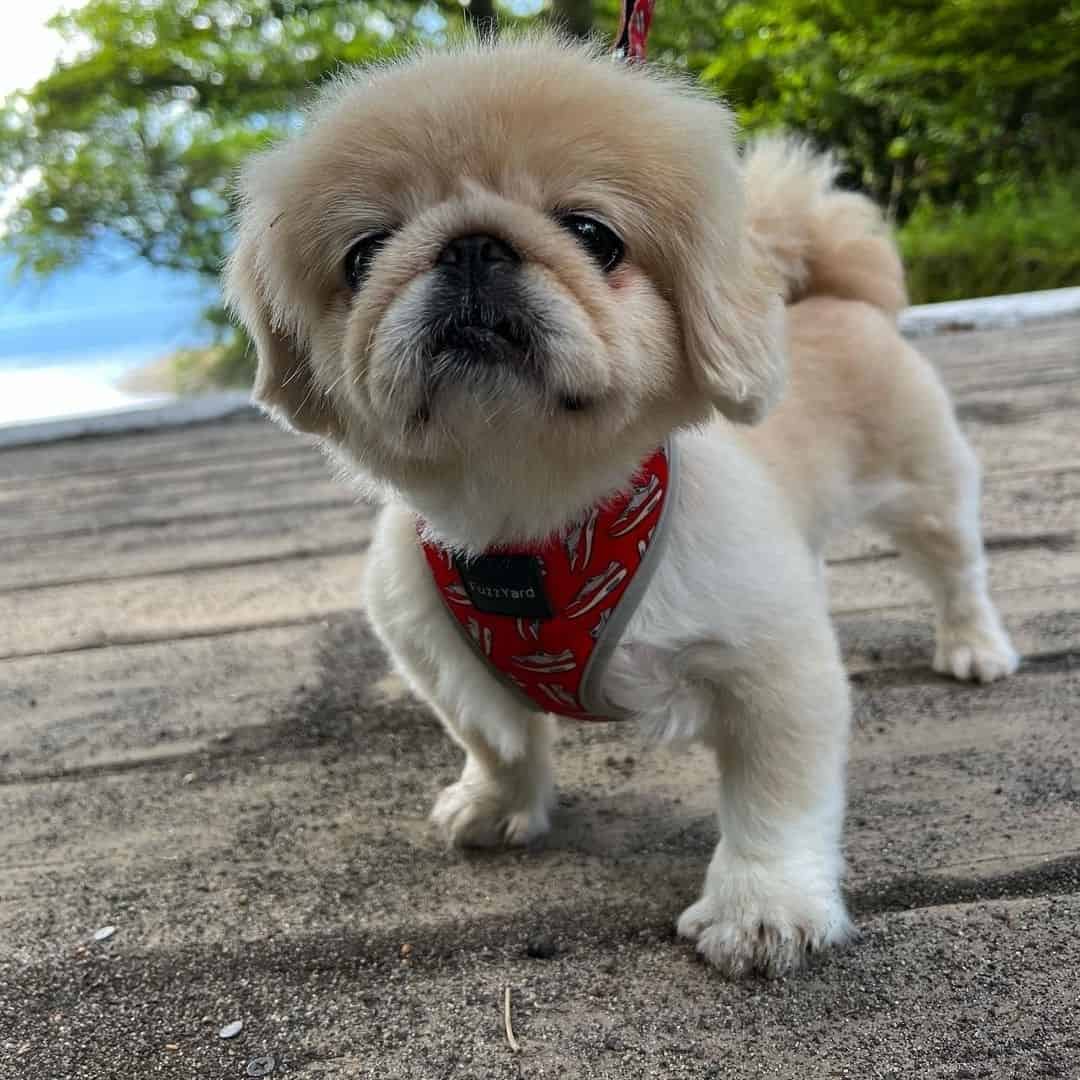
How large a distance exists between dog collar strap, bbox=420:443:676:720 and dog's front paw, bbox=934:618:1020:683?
0.97m

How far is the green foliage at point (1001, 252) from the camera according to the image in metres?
8.16

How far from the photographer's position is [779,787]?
1.46 metres

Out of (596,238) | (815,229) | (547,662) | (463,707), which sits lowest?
(463,707)

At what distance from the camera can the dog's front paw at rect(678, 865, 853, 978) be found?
52.8 inches

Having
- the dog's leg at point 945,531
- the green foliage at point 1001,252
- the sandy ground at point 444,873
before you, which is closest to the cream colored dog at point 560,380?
the sandy ground at point 444,873

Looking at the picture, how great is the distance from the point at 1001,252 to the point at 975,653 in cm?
771

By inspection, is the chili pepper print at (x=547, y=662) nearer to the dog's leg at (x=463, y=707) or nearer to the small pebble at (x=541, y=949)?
the dog's leg at (x=463, y=707)

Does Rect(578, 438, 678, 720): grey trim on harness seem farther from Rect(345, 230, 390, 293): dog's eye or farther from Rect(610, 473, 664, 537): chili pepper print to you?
Rect(345, 230, 390, 293): dog's eye

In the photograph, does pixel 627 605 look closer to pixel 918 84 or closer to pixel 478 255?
pixel 478 255

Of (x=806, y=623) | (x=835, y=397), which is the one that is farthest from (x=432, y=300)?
(x=835, y=397)

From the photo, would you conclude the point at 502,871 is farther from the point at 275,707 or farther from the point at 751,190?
the point at 751,190

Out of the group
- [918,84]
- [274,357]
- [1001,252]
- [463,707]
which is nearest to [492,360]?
[274,357]

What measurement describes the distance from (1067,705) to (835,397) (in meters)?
0.80

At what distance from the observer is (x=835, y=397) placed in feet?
7.20
